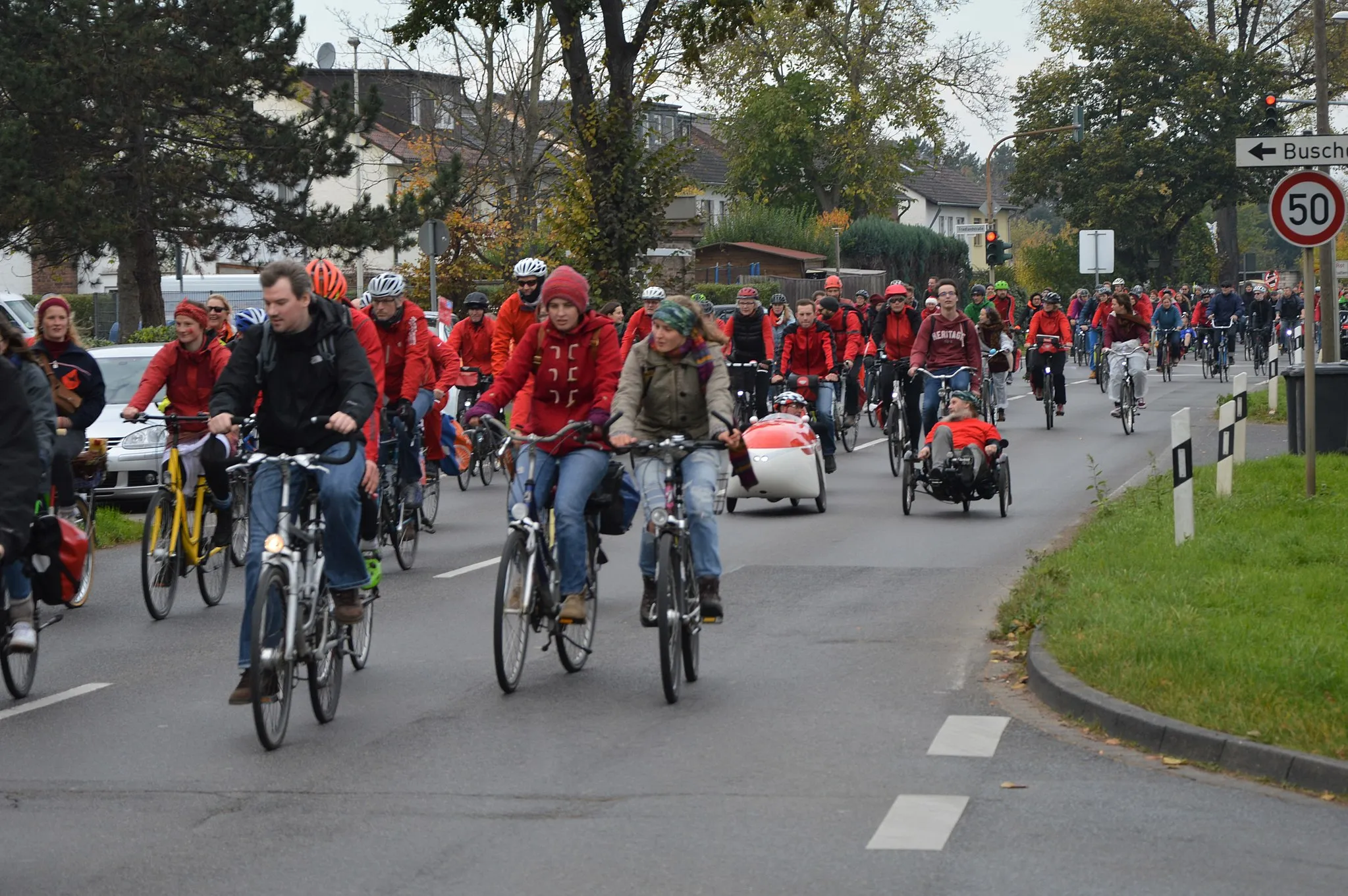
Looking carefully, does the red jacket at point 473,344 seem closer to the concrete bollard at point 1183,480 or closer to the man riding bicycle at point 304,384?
the concrete bollard at point 1183,480

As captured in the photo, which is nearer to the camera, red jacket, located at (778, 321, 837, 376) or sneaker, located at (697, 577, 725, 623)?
sneaker, located at (697, 577, 725, 623)

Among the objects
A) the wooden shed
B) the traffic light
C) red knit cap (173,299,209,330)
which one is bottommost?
red knit cap (173,299,209,330)

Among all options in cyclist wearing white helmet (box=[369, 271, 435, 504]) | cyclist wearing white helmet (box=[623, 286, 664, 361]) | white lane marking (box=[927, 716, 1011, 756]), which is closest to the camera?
white lane marking (box=[927, 716, 1011, 756])

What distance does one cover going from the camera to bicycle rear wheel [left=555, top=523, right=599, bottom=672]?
29.8 feet

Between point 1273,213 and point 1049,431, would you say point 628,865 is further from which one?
point 1049,431

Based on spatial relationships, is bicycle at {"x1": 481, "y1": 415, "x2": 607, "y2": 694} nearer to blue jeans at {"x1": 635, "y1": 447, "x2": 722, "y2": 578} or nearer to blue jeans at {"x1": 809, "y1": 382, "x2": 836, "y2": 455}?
blue jeans at {"x1": 635, "y1": 447, "x2": 722, "y2": 578}

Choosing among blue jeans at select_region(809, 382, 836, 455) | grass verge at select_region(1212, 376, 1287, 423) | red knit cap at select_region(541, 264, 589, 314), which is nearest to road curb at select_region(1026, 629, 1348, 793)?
red knit cap at select_region(541, 264, 589, 314)

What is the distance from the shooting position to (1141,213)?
80.3m

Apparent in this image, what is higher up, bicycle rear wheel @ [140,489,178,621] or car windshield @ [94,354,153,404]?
car windshield @ [94,354,153,404]

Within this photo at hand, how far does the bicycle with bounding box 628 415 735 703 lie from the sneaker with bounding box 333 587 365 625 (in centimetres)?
132

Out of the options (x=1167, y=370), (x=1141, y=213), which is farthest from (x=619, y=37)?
(x=1141, y=213)

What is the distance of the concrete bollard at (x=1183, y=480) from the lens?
11.9 m

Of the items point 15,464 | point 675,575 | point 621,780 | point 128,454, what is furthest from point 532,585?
point 128,454

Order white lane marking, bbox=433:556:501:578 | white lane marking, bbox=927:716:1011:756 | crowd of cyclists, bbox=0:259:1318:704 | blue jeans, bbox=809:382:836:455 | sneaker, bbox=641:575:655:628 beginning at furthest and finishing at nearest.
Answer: blue jeans, bbox=809:382:836:455 → white lane marking, bbox=433:556:501:578 → sneaker, bbox=641:575:655:628 → crowd of cyclists, bbox=0:259:1318:704 → white lane marking, bbox=927:716:1011:756
